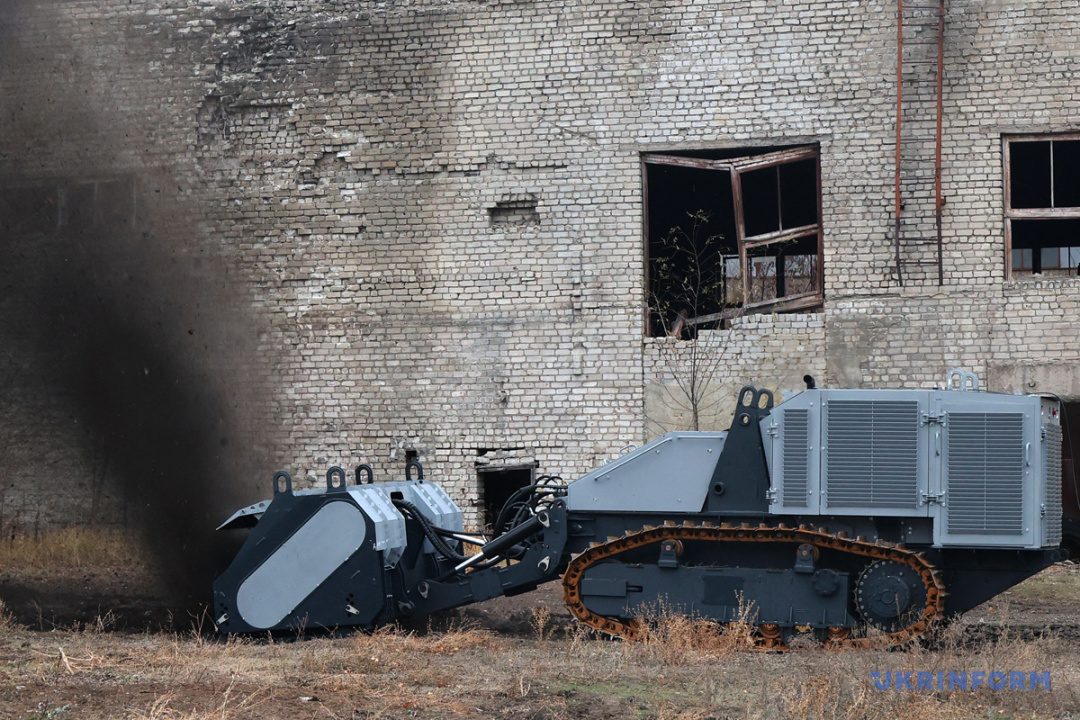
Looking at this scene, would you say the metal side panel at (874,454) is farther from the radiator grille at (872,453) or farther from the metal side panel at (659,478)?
the metal side panel at (659,478)

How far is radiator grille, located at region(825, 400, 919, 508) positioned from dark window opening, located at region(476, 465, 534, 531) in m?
8.46

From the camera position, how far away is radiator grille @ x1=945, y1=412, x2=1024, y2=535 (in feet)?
28.3

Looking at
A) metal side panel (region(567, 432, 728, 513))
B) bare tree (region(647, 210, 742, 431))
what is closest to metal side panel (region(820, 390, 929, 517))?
metal side panel (region(567, 432, 728, 513))

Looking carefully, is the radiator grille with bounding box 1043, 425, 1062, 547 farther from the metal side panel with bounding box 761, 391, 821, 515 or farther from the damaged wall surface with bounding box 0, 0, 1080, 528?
the damaged wall surface with bounding box 0, 0, 1080, 528

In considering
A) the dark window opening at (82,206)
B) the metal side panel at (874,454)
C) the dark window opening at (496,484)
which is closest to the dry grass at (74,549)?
the dark window opening at (82,206)

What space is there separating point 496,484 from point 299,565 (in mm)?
8095

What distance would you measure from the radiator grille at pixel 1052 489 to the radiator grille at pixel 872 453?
101 centimetres

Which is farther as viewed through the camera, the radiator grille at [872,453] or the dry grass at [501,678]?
the radiator grille at [872,453]

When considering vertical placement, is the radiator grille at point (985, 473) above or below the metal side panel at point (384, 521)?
above

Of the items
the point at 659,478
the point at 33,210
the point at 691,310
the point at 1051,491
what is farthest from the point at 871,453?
the point at 33,210

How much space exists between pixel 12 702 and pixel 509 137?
11.9 m

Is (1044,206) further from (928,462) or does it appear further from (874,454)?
(874,454)

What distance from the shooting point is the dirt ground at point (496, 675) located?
249 inches

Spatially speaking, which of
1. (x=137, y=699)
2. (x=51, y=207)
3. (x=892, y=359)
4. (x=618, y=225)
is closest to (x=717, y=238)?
(x=618, y=225)
